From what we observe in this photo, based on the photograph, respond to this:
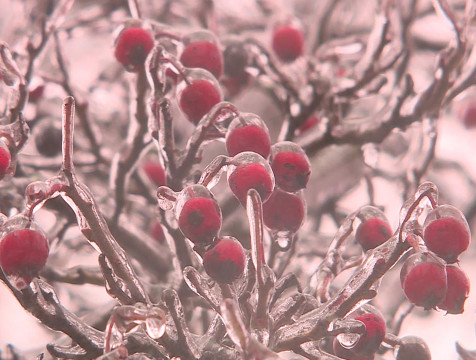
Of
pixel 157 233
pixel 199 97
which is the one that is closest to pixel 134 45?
pixel 199 97

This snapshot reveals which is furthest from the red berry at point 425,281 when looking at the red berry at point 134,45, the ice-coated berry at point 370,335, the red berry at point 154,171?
the red berry at point 154,171

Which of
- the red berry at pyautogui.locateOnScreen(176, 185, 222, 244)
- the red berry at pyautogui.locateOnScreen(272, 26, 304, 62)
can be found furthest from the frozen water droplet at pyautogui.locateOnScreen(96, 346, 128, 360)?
the red berry at pyautogui.locateOnScreen(272, 26, 304, 62)

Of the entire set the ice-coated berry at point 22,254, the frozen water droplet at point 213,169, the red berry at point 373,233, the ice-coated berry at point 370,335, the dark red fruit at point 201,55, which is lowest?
the ice-coated berry at point 370,335

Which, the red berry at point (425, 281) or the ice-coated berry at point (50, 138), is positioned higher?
the red berry at point (425, 281)

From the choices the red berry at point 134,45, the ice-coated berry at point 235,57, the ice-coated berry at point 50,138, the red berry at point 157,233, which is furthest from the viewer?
the red berry at point 157,233

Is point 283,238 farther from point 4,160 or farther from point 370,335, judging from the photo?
point 4,160

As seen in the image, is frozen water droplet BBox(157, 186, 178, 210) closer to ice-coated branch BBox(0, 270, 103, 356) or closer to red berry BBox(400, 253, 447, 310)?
ice-coated branch BBox(0, 270, 103, 356)

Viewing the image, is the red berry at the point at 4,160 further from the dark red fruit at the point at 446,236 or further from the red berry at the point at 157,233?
the red berry at the point at 157,233
